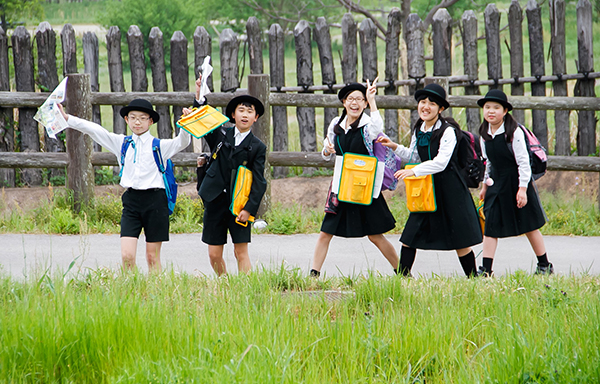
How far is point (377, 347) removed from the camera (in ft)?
10.4

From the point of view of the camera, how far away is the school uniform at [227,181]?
491cm

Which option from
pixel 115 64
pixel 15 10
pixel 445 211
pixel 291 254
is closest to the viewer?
pixel 445 211

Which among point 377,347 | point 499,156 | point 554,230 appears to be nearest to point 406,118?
point 554,230

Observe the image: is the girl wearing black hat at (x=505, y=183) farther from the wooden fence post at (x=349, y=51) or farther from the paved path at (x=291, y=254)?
the wooden fence post at (x=349, y=51)

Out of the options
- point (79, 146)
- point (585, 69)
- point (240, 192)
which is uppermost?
point (585, 69)

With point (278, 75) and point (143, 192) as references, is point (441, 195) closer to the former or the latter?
point (143, 192)

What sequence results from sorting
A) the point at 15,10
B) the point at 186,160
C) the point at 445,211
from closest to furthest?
the point at 445,211 → the point at 186,160 → the point at 15,10

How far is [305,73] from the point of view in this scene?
852 centimetres

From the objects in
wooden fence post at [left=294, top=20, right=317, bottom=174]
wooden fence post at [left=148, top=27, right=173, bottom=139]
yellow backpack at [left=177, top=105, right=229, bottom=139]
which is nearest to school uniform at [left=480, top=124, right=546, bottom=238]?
yellow backpack at [left=177, top=105, right=229, bottom=139]

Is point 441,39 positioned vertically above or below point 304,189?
above

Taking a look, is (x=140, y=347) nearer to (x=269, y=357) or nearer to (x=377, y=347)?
(x=269, y=357)

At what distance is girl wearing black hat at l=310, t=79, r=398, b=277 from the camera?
5.14 metres

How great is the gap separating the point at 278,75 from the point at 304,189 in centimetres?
159

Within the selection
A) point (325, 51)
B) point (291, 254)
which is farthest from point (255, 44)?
point (291, 254)
